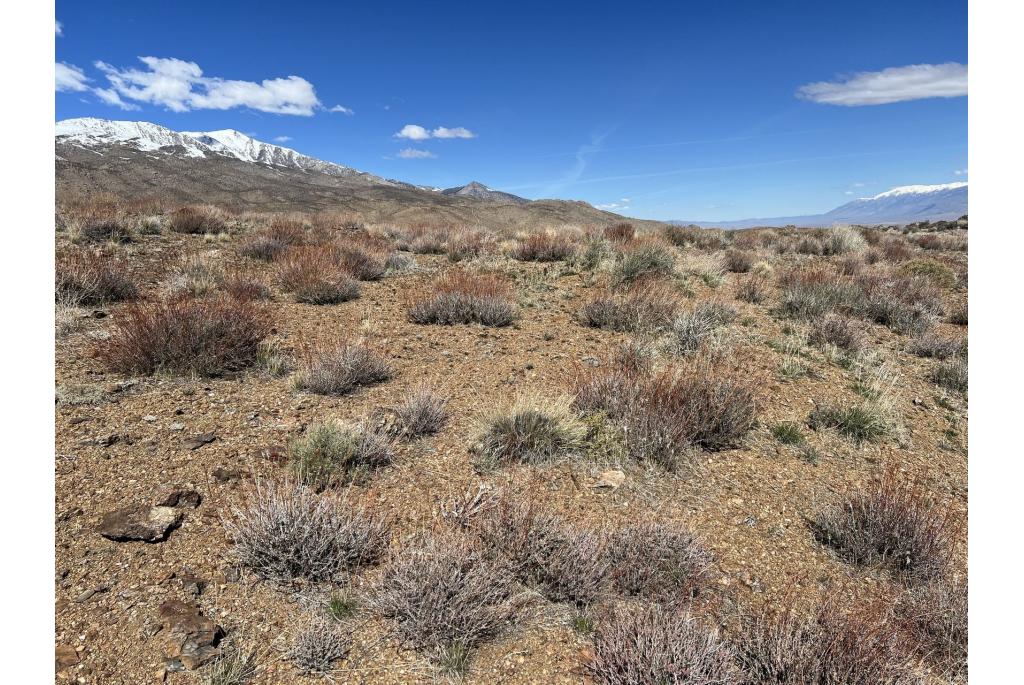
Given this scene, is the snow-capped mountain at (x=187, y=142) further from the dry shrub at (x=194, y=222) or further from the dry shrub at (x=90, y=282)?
the dry shrub at (x=90, y=282)

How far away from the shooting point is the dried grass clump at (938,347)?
707 cm

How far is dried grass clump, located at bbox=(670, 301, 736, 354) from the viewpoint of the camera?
6586 millimetres

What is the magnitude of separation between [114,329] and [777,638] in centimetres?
712

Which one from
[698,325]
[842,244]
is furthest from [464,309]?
[842,244]

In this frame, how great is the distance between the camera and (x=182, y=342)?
4.98 meters

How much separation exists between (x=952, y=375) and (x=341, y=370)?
739 cm

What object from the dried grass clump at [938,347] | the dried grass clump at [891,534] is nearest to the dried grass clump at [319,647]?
the dried grass clump at [891,534]

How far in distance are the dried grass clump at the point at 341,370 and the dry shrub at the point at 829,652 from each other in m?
4.03

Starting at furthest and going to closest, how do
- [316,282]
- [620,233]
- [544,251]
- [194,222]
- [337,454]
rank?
[620,233] < [194,222] < [544,251] < [316,282] < [337,454]

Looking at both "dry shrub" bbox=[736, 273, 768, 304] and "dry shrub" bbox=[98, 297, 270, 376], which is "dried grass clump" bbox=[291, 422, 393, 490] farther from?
"dry shrub" bbox=[736, 273, 768, 304]

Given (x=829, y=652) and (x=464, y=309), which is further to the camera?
(x=464, y=309)

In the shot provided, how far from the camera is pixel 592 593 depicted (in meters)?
2.66

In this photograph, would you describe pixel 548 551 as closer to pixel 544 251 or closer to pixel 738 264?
pixel 544 251

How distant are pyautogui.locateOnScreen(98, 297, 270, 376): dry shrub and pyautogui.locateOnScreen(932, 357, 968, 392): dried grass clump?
8366 mm
